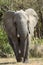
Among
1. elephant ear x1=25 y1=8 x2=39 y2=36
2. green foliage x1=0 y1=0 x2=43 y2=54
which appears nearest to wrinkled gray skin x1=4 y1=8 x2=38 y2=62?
A: elephant ear x1=25 y1=8 x2=39 y2=36

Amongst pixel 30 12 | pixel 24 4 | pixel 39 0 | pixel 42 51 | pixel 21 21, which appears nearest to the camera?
pixel 21 21

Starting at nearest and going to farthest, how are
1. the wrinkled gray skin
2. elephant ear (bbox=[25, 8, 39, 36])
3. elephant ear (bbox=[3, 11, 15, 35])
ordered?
the wrinkled gray skin → elephant ear (bbox=[3, 11, 15, 35]) → elephant ear (bbox=[25, 8, 39, 36])

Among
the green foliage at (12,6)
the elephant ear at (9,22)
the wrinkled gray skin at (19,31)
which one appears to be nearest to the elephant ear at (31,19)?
the wrinkled gray skin at (19,31)

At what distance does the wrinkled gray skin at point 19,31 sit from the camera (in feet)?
38.9

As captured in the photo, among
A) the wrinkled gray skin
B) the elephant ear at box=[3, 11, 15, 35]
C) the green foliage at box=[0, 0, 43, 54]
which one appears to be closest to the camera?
the wrinkled gray skin

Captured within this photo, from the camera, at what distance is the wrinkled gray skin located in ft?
38.9

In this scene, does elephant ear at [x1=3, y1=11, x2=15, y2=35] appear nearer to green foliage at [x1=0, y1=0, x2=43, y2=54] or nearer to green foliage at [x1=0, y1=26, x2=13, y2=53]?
green foliage at [x1=0, y1=0, x2=43, y2=54]

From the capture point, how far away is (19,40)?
1221 cm

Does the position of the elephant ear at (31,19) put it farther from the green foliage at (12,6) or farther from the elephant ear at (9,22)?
the green foliage at (12,6)

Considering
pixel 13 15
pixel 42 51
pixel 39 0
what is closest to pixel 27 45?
pixel 13 15

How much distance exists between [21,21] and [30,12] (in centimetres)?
179

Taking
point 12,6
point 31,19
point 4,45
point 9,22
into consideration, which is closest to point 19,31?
point 9,22

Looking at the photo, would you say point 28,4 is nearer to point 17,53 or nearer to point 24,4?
point 24,4

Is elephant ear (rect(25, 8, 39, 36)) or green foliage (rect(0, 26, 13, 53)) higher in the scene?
elephant ear (rect(25, 8, 39, 36))
